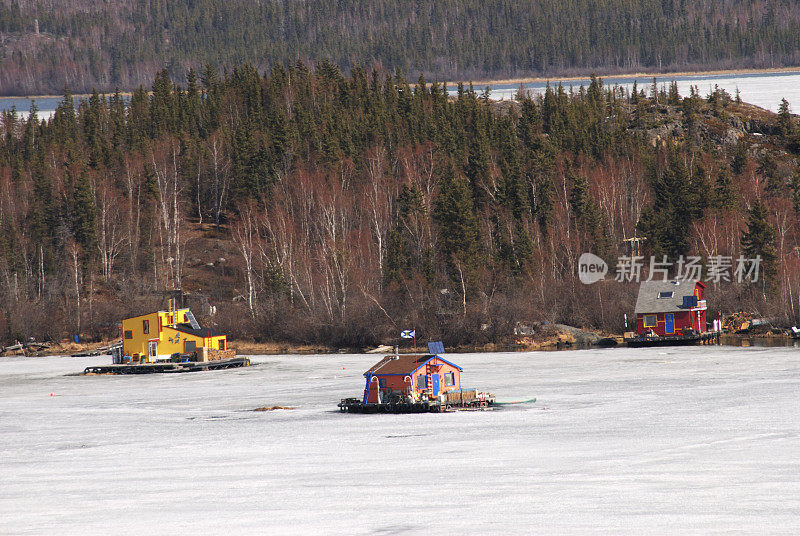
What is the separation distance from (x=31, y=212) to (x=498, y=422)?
6893 cm

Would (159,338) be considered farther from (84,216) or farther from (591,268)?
(591,268)

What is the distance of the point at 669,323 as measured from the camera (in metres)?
62.5

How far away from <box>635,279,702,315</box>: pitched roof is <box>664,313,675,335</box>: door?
46 cm

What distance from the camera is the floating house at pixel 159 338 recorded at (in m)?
56.3

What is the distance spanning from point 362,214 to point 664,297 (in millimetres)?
28683

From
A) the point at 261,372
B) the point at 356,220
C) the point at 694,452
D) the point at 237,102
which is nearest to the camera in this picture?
the point at 694,452

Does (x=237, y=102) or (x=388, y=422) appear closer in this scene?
(x=388, y=422)

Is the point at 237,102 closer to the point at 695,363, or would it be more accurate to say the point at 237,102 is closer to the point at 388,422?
the point at 695,363

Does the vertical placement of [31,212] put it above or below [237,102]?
below

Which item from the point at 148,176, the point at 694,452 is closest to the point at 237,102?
the point at 148,176

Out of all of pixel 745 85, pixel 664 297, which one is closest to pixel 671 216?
pixel 664 297

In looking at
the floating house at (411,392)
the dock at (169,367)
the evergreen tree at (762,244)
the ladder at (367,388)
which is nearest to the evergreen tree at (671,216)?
the evergreen tree at (762,244)

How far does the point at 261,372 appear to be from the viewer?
162ft

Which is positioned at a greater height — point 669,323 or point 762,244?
point 762,244
